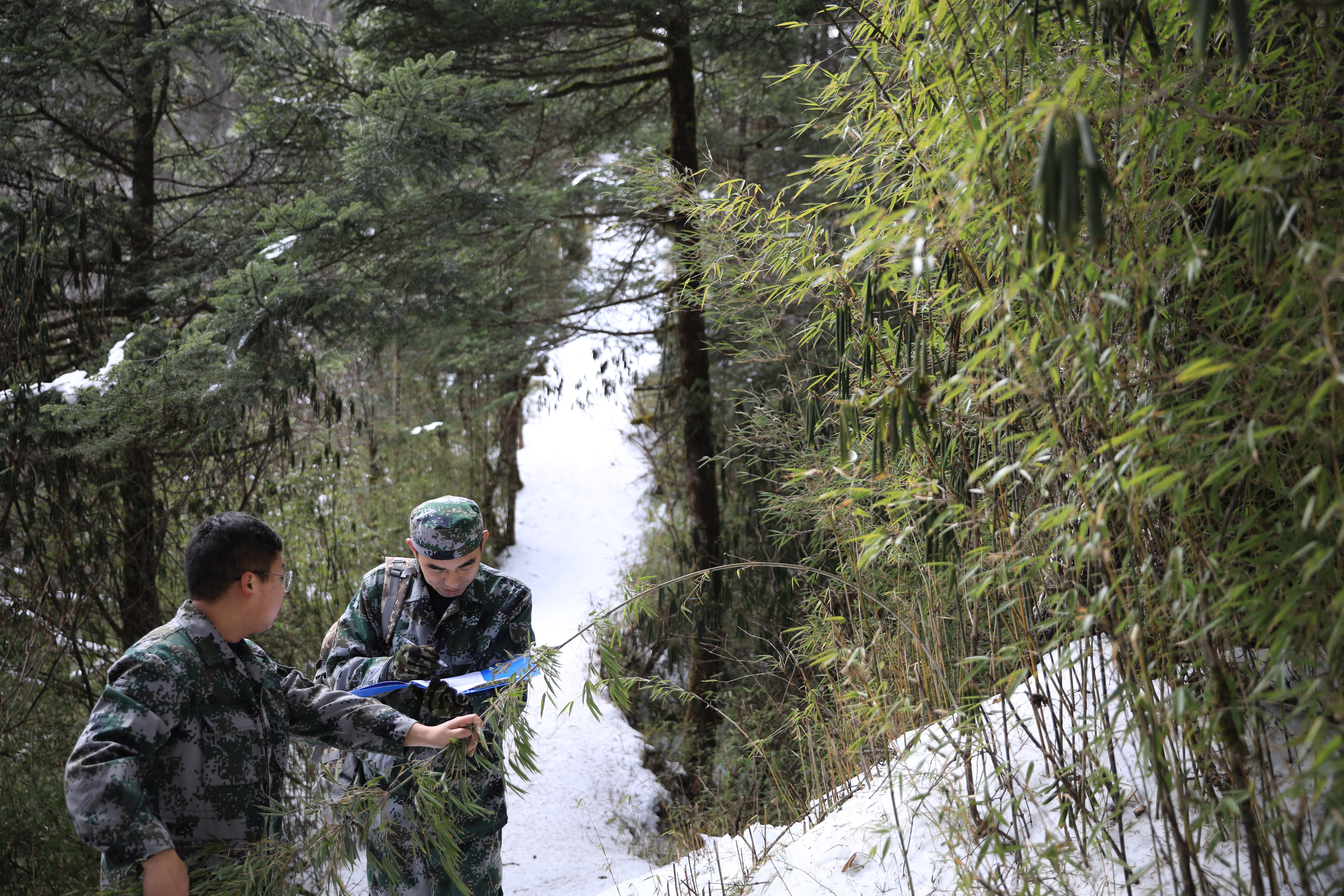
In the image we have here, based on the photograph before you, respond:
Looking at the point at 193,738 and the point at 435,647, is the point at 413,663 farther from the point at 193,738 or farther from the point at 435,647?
the point at 193,738

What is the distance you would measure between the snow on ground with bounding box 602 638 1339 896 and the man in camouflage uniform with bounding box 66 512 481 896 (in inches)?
43.9

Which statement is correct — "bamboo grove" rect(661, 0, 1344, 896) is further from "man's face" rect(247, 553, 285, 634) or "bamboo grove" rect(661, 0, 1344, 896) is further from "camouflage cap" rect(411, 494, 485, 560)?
"man's face" rect(247, 553, 285, 634)

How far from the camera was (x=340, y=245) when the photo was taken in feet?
13.0

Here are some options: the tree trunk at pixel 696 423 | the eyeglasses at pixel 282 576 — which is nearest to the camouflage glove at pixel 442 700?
the eyeglasses at pixel 282 576

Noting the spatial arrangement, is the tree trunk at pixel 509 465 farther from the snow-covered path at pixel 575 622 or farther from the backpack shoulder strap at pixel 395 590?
the backpack shoulder strap at pixel 395 590

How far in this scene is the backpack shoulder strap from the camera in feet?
7.44

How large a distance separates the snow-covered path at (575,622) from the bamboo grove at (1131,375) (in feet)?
5.29

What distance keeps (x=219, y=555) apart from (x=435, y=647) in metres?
0.74

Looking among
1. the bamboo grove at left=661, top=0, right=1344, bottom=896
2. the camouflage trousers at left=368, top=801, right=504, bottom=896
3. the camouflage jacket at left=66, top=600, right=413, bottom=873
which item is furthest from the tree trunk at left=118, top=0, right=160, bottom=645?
the bamboo grove at left=661, top=0, right=1344, bottom=896

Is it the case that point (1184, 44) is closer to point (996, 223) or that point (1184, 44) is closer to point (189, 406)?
point (996, 223)

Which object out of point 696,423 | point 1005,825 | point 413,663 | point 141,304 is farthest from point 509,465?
point 1005,825

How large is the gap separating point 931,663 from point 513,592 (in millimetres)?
1164

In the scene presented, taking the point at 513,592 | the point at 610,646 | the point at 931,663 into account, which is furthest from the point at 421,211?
the point at 931,663

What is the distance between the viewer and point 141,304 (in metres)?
4.26
